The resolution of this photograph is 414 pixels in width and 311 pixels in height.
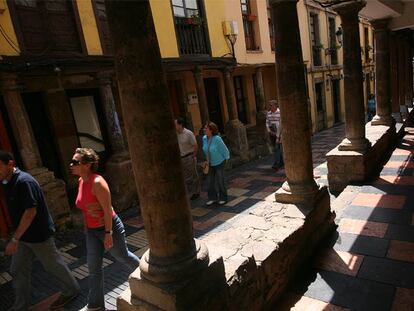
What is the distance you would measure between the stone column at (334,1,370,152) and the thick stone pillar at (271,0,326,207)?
92.4 inches

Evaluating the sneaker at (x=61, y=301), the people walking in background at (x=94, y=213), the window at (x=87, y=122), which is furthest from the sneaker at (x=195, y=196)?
the people walking in background at (x=94, y=213)

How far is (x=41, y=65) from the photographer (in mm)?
5781

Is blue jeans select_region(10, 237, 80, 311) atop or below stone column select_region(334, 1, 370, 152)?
below

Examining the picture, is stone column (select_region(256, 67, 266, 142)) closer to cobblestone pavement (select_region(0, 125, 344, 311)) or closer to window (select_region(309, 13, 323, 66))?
cobblestone pavement (select_region(0, 125, 344, 311))

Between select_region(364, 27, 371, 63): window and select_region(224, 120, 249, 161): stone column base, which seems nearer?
select_region(224, 120, 249, 161): stone column base

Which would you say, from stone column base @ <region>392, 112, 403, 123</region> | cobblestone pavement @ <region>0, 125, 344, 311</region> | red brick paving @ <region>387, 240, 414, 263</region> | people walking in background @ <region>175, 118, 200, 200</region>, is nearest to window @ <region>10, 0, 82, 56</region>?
people walking in background @ <region>175, 118, 200, 200</region>

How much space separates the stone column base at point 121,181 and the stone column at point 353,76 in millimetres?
4370

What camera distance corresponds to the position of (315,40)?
53.8 feet

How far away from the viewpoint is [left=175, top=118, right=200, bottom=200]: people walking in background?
629 cm

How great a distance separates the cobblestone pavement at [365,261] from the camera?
8.71ft

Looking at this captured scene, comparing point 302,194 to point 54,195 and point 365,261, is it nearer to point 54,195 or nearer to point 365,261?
point 365,261

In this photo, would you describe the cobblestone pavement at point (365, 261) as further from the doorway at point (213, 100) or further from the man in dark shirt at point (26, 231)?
the doorway at point (213, 100)

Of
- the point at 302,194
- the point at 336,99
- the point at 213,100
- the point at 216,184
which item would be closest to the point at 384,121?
the point at 216,184

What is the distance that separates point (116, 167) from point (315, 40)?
1351cm
